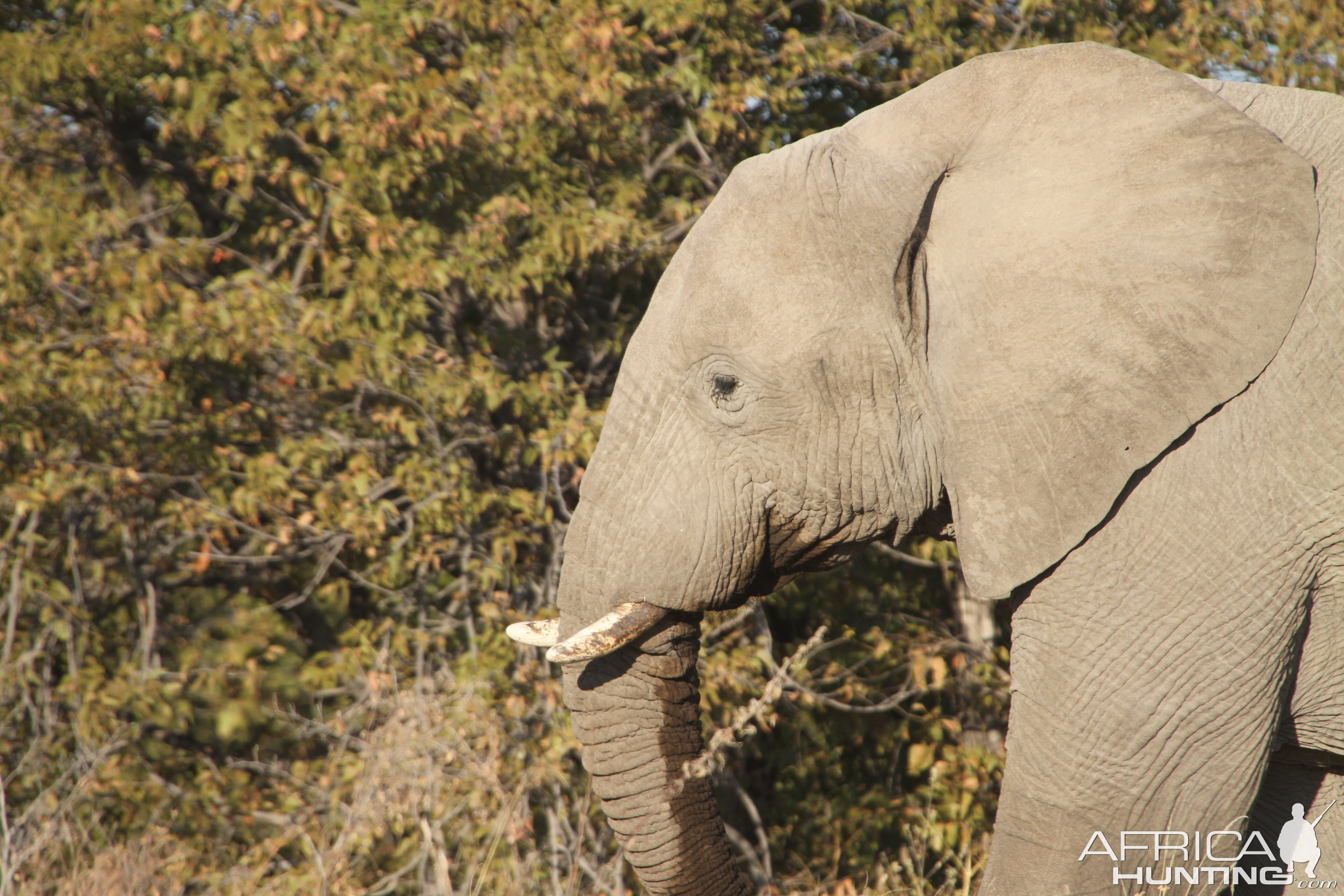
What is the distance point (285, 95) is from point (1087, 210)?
370 centimetres

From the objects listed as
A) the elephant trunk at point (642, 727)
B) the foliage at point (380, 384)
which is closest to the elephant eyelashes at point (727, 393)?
the elephant trunk at point (642, 727)

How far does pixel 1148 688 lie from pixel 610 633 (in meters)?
1.05

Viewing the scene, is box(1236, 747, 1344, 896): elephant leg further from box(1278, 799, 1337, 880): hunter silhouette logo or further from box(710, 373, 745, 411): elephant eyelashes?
box(710, 373, 745, 411): elephant eyelashes

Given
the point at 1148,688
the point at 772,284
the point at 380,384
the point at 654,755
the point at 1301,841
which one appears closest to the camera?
the point at 1148,688

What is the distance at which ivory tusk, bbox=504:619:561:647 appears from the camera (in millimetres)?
2672

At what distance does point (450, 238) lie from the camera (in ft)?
15.7

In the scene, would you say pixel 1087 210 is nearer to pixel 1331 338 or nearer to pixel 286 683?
pixel 1331 338

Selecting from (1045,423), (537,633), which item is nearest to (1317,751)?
(1045,423)

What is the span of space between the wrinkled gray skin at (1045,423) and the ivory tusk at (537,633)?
61mm

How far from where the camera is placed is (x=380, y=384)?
467 centimetres

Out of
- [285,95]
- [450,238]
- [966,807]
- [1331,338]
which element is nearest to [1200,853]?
[1331,338]

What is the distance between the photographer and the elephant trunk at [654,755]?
104 inches

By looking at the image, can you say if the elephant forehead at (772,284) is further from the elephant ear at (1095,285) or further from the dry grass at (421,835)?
the dry grass at (421,835)

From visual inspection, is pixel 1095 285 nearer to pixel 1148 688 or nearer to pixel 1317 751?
pixel 1148 688
